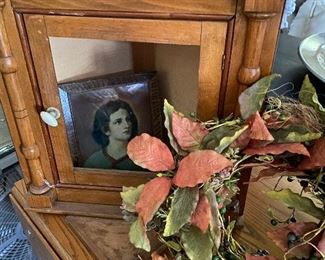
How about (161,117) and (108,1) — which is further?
(161,117)

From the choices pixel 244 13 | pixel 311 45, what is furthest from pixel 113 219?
pixel 311 45

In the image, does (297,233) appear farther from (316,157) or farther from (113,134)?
(113,134)

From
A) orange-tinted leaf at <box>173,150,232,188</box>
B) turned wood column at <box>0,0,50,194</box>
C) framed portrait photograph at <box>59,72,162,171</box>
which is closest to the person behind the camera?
orange-tinted leaf at <box>173,150,232,188</box>

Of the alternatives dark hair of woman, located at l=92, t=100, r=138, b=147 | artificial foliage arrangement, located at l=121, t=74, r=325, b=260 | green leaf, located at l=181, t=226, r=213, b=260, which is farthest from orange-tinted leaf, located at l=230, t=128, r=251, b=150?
dark hair of woman, located at l=92, t=100, r=138, b=147

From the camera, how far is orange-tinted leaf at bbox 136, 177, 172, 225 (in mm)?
429

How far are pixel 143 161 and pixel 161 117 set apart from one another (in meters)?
0.21

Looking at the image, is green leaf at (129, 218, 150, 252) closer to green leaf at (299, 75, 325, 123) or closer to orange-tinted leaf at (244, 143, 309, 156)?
orange-tinted leaf at (244, 143, 309, 156)

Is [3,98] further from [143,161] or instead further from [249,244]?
[249,244]

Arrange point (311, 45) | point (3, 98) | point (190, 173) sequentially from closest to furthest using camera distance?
1. point (190, 173)
2. point (3, 98)
3. point (311, 45)

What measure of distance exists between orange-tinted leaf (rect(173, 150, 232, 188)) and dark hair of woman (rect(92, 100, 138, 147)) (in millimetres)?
243

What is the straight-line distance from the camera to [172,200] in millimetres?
438

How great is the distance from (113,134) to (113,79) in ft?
0.32

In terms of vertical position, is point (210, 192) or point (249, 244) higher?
point (210, 192)

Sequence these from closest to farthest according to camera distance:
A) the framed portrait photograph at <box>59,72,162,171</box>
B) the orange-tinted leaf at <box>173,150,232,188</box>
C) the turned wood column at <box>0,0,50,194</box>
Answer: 1. the orange-tinted leaf at <box>173,150,232,188</box>
2. the turned wood column at <box>0,0,50,194</box>
3. the framed portrait photograph at <box>59,72,162,171</box>
